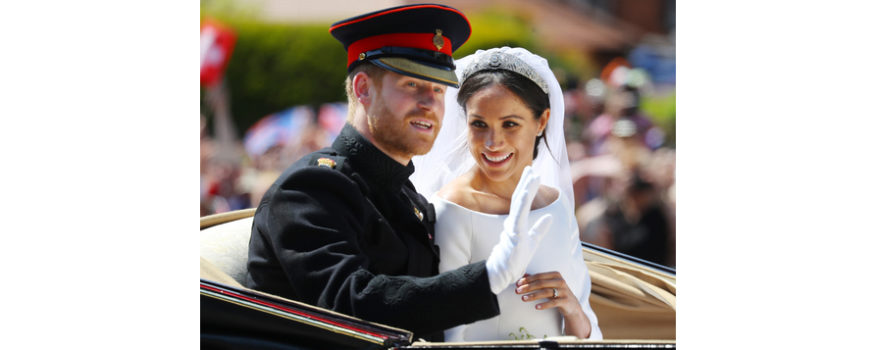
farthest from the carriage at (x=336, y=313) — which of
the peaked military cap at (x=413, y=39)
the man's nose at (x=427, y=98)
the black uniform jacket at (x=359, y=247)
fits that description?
the peaked military cap at (x=413, y=39)

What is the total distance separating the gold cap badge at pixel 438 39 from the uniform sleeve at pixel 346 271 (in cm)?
60

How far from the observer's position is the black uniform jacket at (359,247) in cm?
290

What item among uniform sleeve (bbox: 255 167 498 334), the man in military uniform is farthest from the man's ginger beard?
uniform sleeve (bbox: 255 167 498 334)

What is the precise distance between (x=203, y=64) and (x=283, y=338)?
118 cm

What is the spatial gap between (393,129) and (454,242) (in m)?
0.46

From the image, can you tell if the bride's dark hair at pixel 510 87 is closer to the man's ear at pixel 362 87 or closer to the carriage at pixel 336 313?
the man's ear at pixel 362 87

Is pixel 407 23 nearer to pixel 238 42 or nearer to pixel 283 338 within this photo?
pixel 238 42

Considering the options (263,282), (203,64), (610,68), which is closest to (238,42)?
(203,64)

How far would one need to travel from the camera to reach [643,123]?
11.7 ft

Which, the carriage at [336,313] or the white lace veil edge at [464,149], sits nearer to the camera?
the carriage at [336,313]

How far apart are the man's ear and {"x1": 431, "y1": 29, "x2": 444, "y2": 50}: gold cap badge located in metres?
0.27

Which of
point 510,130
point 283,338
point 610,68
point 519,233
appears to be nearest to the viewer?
point 519,233

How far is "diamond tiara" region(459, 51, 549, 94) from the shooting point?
10.8 ft

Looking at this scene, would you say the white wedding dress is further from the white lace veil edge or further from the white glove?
the white glove
